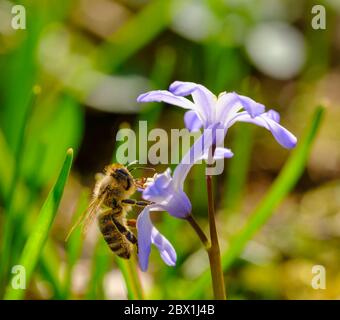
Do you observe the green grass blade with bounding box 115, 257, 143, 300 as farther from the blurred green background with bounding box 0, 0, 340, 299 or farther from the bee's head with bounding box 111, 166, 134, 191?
the blurred green background with bounding box 0, 0, 340, 299

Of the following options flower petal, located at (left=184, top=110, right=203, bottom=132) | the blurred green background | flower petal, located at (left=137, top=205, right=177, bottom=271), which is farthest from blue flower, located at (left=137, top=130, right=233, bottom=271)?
the blurred green background

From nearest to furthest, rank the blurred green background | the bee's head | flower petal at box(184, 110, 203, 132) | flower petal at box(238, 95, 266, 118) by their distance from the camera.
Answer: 1. flower petal at box(238, 95, 266, 118)
2. flower petal at box(184, 110, 203, 132)
3. the bee's head
4. the blurred green background

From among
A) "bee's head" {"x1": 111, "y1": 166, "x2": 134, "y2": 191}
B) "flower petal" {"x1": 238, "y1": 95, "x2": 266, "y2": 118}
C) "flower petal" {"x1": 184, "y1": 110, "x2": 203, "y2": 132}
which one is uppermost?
"flower petal" {"x1": 184, "y1": 110, "x2": 203, "y2": 132}

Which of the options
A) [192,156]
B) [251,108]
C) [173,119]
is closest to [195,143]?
[192,156]

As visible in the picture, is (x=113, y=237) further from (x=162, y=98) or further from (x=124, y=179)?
(x=162, y=98)

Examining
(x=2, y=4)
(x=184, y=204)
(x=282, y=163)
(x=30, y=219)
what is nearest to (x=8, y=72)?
(x=2, y=4)

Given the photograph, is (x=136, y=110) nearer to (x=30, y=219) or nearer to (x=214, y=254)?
(x=30, y=219)
